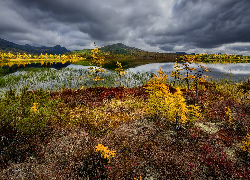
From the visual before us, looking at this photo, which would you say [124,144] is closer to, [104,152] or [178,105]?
[104,152]

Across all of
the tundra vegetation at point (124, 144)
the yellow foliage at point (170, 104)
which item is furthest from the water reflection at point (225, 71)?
the tundra vegetation at point (124, 144)

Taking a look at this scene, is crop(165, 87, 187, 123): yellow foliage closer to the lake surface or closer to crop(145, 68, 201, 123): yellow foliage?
crop(145, 68, 201, 123): yellow foliage

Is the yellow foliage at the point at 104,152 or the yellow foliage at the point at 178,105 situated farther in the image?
the yellow foliage at the point at 178,105

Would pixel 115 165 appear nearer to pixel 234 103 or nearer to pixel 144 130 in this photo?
pixel 144 130

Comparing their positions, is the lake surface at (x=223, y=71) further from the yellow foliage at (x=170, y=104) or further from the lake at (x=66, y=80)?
the yellow foliage at (x=170, y=104)

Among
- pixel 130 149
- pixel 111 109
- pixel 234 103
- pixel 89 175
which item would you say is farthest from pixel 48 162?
pixel 234 103

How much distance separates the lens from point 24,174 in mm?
4824

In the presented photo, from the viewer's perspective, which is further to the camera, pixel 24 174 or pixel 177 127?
pixel 177 127

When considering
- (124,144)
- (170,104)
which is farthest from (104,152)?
(170,104)

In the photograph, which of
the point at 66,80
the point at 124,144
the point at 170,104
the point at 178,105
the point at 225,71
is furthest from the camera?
the point at 225,71

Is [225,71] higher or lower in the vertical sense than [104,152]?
higher

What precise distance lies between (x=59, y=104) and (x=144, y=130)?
8.97m

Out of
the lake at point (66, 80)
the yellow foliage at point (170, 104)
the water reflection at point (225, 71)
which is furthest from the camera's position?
the water reflection at point (225, 71)

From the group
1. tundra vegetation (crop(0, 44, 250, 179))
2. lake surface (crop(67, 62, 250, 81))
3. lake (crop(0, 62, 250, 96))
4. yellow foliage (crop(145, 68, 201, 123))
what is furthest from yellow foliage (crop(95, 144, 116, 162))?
lake surface (crop(67, 62, 250, 81))
